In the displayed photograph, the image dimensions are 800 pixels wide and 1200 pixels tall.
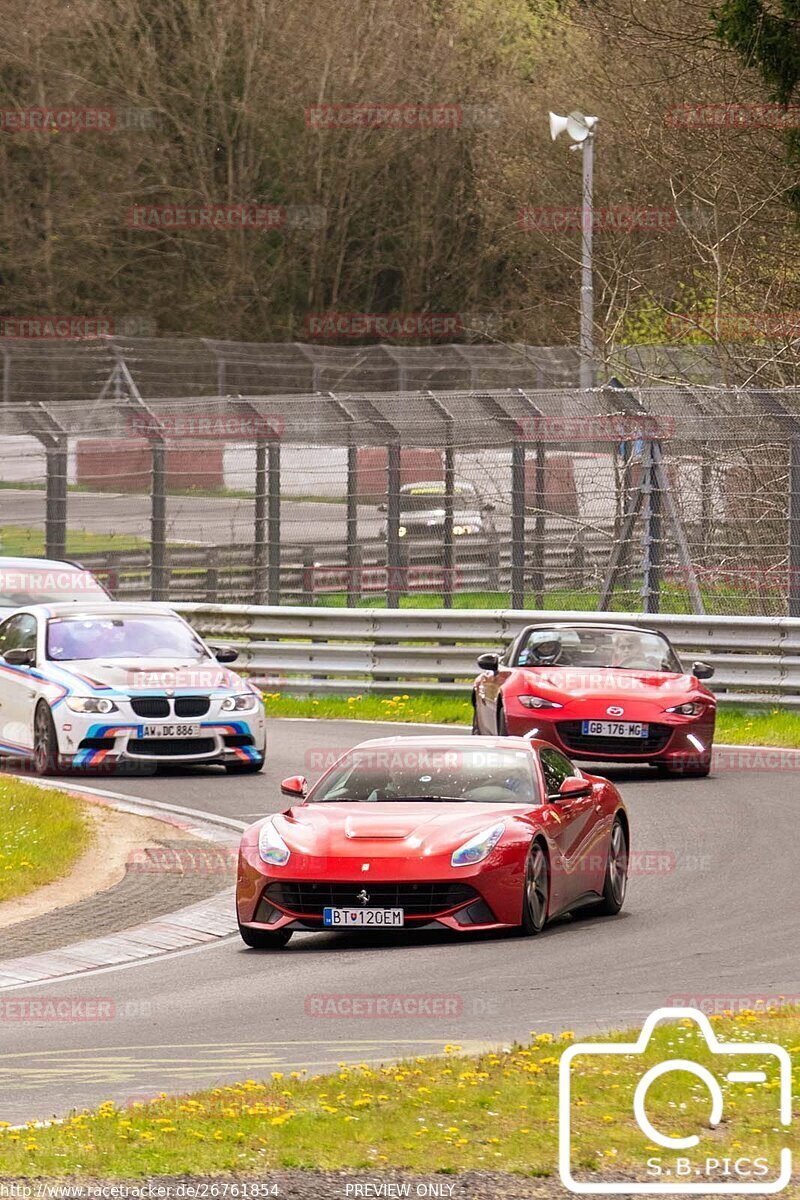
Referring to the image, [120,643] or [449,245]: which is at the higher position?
[449,245]

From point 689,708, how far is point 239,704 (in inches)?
145

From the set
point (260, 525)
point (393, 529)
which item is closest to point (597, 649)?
point (393, 529)

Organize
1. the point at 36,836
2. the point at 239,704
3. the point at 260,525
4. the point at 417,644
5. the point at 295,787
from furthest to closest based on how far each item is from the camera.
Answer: the point at 260,525
the point at 417,644
the point at 239,704
the point at 36,836
the point at 295,787

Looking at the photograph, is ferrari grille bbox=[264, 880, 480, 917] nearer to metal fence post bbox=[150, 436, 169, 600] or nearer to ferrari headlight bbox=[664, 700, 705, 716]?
ferrari headlight bbox=[664, 700, 705, 716]

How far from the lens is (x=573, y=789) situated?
12609 mm

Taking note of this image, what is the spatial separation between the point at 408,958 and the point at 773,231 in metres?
20.1

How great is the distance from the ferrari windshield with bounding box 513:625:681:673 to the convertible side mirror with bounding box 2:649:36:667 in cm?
411

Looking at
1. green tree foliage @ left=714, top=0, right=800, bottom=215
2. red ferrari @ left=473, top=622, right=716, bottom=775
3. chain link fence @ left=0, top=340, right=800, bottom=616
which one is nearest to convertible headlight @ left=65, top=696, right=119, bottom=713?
red ferrari @ left=473, top=622, right=716, bottom=775

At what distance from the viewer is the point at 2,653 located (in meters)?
20.1

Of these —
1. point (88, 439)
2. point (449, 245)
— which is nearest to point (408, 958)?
point (88, 439)

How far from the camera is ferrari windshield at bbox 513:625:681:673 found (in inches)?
769

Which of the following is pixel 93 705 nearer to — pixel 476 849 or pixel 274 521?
pixel 476 849

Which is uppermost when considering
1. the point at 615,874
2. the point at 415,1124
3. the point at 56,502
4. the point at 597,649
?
the point at 56,502

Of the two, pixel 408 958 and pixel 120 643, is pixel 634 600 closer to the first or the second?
pixel 120 643
